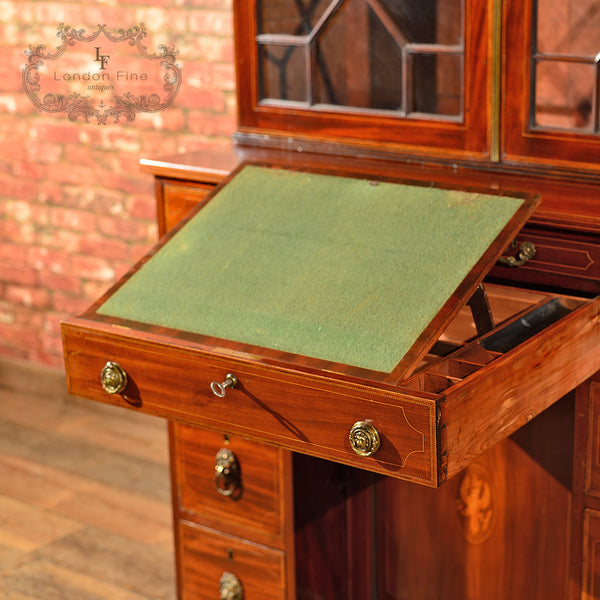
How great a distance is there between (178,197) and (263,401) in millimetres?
778

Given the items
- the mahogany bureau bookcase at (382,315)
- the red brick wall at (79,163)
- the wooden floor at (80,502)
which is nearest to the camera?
the mahogany bureau bookcase at (382,315)

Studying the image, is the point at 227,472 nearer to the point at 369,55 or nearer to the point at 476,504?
the point at 476,504

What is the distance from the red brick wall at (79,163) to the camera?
338 centimetres

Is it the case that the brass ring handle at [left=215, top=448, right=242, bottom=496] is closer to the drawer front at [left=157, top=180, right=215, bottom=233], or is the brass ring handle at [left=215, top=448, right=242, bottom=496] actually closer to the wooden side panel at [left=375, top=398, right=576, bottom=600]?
the wooden side panel at [left=375, top=398, right=576, bottom=600]

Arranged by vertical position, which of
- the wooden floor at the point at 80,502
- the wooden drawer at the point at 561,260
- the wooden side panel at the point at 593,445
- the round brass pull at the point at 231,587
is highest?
the wooden drawer at the point at 561,260

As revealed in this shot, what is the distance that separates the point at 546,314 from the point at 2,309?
2.79 meters

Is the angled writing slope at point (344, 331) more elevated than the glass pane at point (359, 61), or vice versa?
the glass pane at point (359, 61)

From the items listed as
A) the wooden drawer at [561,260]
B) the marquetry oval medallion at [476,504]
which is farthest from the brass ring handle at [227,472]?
the wooden drawer at [561,260]

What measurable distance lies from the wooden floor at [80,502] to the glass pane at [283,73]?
138cm

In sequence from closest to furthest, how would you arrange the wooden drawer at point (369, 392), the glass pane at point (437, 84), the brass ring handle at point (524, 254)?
the wooden drawer at point (369, 392) < the brass ring handle at point (524, 254) < the glass pane at point (437, 84)

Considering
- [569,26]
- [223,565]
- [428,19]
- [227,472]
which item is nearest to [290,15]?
[428,19]

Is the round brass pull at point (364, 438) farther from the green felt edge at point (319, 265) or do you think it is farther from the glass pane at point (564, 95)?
the glass pane at point (564, 95)

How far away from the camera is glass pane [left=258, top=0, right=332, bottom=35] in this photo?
2.16 metres

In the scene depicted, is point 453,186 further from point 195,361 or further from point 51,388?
point 51,388
